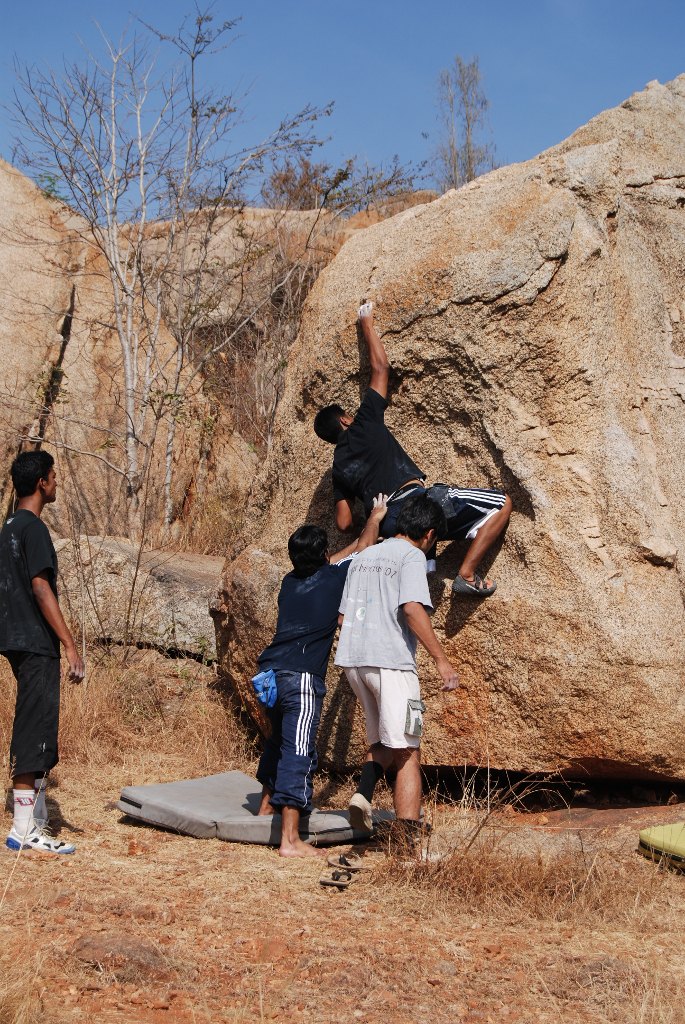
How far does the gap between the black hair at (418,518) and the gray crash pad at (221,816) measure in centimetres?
138

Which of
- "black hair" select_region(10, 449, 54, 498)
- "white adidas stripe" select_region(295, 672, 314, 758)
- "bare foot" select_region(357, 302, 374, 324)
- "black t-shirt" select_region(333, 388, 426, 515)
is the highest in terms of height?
"bare foot" select_region(357, 302, 374, 324)

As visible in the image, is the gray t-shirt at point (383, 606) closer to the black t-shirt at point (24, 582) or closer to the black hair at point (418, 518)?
the black hair at point (418, 518)

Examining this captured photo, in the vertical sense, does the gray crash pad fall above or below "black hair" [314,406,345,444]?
below

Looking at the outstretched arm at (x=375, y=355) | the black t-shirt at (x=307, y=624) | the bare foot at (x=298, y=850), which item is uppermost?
the outstretched arm at (x=375, y=355)

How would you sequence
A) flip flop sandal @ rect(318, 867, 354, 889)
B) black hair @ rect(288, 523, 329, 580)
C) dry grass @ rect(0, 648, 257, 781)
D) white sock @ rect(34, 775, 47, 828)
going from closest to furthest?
flip flop sandal @ rect(318, 867, 354, 889) < white sock @ rect(34, 775, 47, 828) < black hair @ rect(288, 523, 329, 580) < dry grass @ rect(0, 648, 257, 781)

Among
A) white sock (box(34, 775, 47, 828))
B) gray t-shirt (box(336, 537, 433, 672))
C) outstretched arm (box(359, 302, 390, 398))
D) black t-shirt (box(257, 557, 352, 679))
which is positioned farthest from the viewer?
outstretched arm (box(359, 302, 390, 398))

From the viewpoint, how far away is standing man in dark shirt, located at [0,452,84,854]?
186 inches

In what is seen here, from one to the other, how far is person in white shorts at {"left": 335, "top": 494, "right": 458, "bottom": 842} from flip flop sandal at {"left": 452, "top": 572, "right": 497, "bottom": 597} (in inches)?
22.9

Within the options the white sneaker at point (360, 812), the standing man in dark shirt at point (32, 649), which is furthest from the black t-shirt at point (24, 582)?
the white sneaker at point (360, 812)

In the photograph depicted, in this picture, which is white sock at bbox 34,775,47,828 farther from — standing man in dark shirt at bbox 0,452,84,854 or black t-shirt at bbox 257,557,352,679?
black t-shirt at bbox 257,557,352,679

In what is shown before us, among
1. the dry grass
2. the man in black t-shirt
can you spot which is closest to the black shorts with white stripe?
the man in black t-shirt

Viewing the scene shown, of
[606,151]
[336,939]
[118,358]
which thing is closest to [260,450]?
[118,358]

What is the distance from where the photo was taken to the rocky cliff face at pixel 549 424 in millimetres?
5250

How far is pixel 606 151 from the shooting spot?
6098 mm
